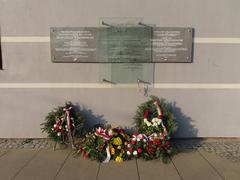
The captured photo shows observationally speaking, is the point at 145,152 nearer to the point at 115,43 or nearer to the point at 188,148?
the point at 188,148

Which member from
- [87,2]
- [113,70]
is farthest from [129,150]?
[87,2]

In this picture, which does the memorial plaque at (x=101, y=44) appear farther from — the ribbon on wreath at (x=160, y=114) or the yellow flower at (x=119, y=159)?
the yellow flower at (x=119, y=159)

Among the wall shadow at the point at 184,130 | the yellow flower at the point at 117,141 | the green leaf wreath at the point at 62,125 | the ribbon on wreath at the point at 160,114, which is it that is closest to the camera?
the yellow flower at the point at 117,141

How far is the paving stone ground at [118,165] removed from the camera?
396cm

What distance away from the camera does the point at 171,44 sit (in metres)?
5.26

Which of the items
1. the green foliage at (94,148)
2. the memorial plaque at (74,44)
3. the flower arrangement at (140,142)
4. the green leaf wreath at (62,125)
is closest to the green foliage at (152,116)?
the flower arrangement at (140,142)

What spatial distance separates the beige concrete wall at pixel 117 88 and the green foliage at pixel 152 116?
0.25m

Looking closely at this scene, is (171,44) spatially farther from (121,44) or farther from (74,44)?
(74,44)

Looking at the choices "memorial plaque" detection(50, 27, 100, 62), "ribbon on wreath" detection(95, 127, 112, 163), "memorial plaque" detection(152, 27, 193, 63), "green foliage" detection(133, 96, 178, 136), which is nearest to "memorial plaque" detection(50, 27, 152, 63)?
"memorial plaque" detection(50, 27, 100, 62)

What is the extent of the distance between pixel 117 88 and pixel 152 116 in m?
1.01

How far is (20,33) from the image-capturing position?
208 inches

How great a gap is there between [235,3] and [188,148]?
3.24m

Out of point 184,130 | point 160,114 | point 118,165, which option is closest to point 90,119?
point 118,165

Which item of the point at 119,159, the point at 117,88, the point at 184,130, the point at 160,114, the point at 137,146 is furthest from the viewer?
the point at 184,130
